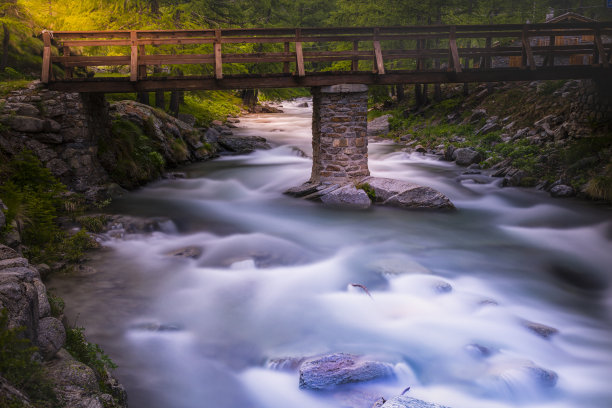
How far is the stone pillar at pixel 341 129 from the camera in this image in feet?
42.8

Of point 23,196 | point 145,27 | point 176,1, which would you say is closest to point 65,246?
point 23,196

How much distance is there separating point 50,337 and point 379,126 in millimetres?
24713

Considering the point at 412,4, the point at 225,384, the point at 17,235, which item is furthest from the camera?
the point at 412,4

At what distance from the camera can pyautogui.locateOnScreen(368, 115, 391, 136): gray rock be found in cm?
2679

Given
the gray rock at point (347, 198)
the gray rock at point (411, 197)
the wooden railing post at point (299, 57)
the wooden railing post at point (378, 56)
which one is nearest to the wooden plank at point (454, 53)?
the wooden railing post at point (378, 56)

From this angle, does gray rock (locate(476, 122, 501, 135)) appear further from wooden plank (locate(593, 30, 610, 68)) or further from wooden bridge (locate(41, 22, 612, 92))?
wooden plank (locate(593, 30, 610, 68))

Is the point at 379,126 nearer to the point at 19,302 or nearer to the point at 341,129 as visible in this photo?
the point at 341,129

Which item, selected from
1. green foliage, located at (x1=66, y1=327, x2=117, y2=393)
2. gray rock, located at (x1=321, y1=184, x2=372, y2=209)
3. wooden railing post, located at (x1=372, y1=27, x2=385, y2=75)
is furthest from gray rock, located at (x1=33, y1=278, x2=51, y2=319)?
wooden railing post, located at (x1=372, y1=27, x2=385, y2=75)

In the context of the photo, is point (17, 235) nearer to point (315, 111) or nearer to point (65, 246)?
point (65, 246)

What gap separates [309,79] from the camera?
12.8 m

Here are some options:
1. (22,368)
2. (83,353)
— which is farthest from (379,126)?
(22,368)

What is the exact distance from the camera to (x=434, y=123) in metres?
23.8

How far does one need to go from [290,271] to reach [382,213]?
4379mm

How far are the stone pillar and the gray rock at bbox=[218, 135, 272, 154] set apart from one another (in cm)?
853
